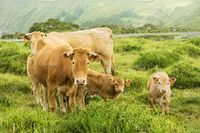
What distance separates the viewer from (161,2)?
12700cm

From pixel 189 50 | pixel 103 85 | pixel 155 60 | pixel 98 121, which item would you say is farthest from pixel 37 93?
pixel 189 50

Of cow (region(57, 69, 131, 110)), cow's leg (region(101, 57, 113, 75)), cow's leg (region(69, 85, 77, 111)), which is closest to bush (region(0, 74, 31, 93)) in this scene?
cow (region(57, 69, 131, 110))

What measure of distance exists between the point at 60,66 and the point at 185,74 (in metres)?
6.83

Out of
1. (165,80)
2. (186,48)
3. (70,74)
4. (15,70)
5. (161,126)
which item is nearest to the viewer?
(161,126)

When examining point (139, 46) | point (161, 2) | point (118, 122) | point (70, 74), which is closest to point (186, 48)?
point (139, 46)

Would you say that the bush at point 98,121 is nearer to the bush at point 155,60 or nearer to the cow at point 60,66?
the cow at point 60,66

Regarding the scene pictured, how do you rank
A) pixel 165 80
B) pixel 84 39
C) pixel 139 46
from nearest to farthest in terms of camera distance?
1. pixel 165 80
2. pixel 84 39
3. pixel 139 46

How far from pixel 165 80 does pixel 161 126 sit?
6.20 meters

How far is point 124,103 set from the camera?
32.9 feet

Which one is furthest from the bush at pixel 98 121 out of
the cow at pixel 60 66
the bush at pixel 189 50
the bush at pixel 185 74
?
the bush at pixel 189 50

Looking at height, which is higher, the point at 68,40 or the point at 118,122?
the point at 68,40

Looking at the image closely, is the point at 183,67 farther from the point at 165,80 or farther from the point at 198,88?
the point at 165,80

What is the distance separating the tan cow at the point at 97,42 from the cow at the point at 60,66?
2.80 meters

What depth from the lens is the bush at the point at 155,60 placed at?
19.5 m
